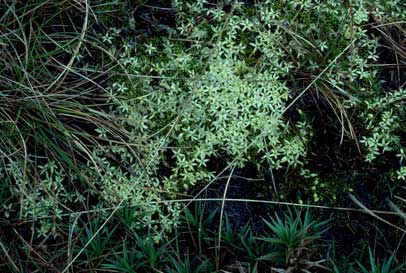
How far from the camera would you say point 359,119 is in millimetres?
3086

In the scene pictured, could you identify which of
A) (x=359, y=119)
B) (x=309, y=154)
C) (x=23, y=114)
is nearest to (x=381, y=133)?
(x=359, y=119)

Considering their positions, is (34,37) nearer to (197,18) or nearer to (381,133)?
(197,18)

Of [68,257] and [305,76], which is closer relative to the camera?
[68,257]

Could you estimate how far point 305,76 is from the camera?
312cm

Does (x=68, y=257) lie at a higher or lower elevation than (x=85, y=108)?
lower

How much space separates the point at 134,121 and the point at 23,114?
52cm

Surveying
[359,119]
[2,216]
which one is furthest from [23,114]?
[359,119]

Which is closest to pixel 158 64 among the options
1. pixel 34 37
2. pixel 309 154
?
pixel 34 37

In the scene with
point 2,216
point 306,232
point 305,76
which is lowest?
point 2,216

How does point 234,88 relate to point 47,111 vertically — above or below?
above

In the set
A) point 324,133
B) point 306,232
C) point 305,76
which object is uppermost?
point 305,76

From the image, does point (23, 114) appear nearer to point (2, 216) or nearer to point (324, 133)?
point (2, 216)

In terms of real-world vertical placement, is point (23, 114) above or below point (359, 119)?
below

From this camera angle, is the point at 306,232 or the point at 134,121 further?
the point at 134,121
